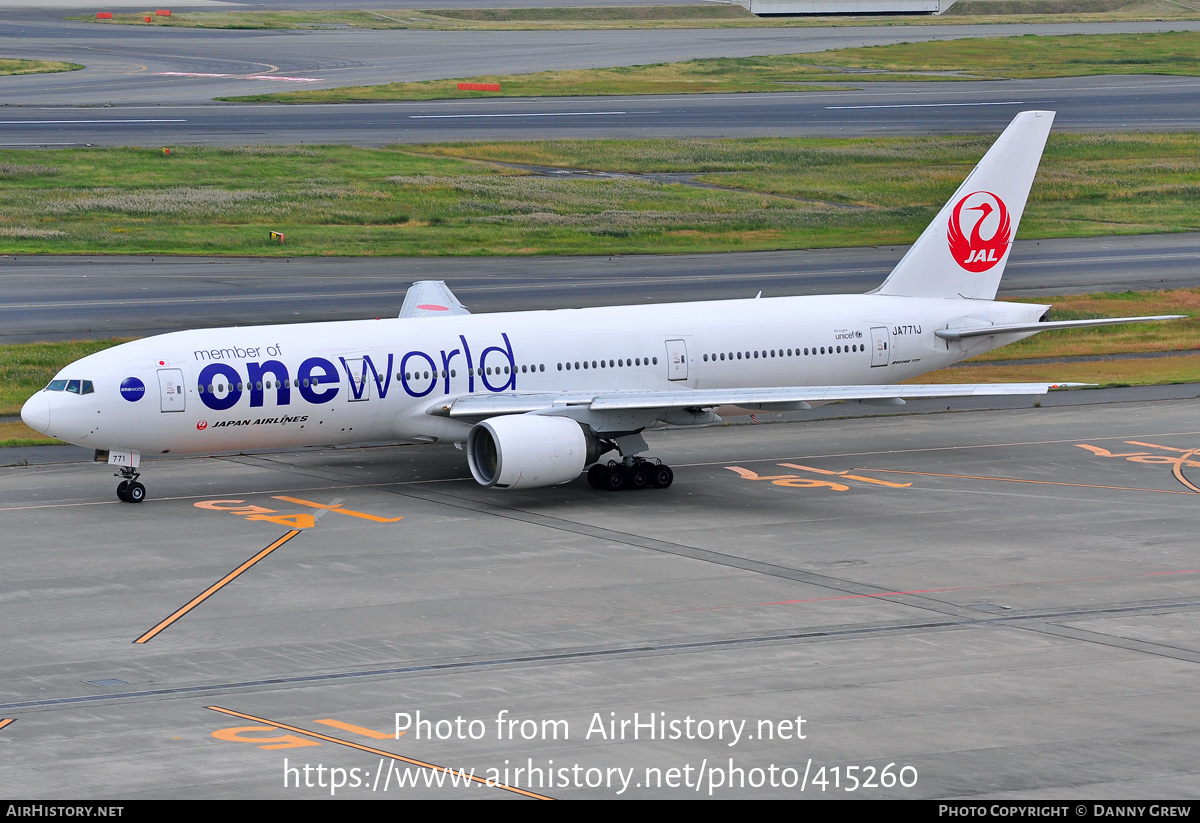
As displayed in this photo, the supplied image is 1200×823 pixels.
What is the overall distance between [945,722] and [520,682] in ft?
21.9

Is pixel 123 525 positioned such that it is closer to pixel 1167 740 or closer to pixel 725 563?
pixel 725 563

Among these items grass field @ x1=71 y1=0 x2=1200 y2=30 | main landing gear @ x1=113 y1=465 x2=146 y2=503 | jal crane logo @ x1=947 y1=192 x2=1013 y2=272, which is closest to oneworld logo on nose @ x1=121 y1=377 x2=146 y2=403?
main landing gear @ x1=113 y1=465 x2=146 y2=503

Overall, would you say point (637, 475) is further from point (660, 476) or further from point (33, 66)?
point (33, 66)

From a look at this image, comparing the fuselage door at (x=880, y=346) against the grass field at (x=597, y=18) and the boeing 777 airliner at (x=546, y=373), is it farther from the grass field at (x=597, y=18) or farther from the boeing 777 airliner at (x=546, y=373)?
the grass field at (x=597, y=18)

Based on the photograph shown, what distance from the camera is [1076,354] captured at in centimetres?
5984

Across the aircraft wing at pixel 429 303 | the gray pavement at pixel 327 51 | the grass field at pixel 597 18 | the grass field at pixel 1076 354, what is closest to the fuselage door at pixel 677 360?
the aircraft wing at pixel 429 303

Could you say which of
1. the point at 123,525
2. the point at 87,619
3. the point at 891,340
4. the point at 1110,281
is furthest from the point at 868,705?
the point at 1110,281

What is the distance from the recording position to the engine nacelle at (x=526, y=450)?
1471 inches

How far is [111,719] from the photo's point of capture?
2348 centimetres

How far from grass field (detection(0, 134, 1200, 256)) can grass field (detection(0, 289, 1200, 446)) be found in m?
17.2

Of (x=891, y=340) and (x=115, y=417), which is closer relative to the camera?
(x=115, y=417)

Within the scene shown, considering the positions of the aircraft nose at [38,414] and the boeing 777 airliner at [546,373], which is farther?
the boeing 777 airliner at [546,373]

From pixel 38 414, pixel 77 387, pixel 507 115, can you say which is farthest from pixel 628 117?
pixel 38 414

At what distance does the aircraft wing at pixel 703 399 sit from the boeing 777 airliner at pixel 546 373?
0.06 meters
